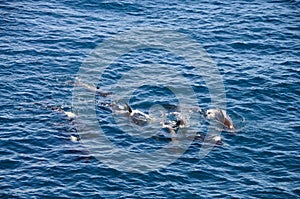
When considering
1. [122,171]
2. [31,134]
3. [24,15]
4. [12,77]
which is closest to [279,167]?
[122,171]

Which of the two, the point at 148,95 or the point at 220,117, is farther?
the point at 148,95

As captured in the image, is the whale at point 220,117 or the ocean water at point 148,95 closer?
the ocean water at point 148,95

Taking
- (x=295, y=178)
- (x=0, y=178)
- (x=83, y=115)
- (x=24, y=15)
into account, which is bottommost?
(x=0, y=178)

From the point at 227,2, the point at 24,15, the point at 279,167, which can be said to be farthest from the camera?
the point at 227,2

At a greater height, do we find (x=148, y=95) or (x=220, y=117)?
(x=148, y=95)

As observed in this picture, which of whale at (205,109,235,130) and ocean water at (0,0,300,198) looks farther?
whale at (205,109,235,130)

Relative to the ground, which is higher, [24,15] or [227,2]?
[227,2]

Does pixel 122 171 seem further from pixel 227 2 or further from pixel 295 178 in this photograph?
pixel 227 2

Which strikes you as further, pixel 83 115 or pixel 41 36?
pixel 41 36
